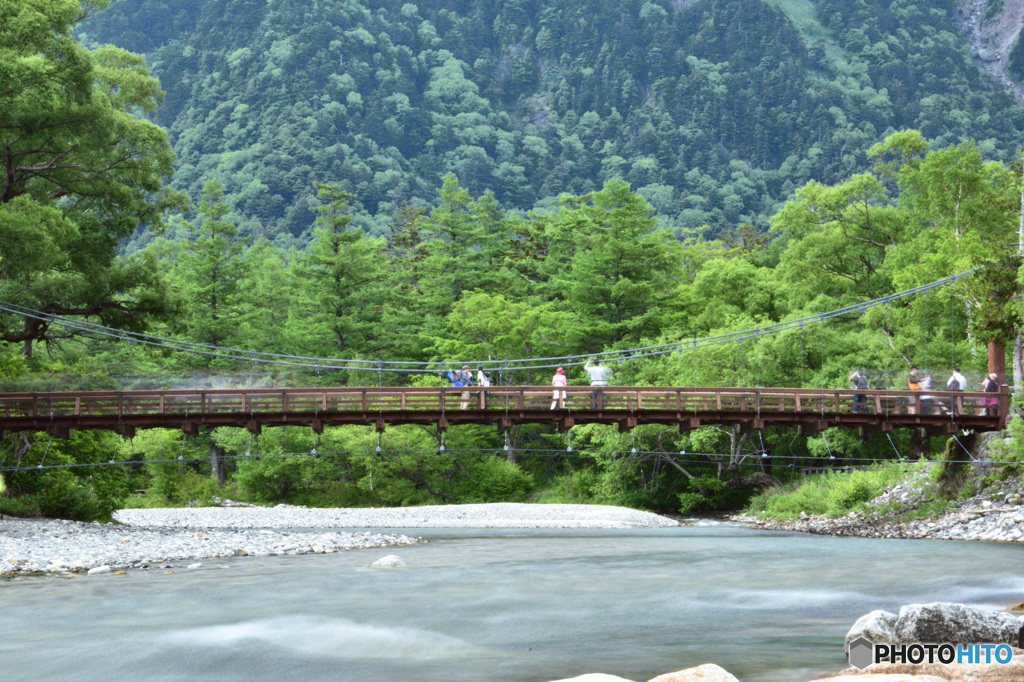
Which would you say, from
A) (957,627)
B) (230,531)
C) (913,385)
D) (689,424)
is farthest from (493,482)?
(957,627)

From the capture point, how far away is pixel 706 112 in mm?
177500

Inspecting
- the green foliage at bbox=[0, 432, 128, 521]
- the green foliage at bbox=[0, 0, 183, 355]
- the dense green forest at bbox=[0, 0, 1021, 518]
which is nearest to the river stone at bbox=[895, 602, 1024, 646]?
the dense green forest at bbox=[0, 0, 1021, 518]

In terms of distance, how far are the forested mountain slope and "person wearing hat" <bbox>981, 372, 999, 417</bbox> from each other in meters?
111

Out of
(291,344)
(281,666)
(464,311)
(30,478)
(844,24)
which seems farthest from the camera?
(844,24)

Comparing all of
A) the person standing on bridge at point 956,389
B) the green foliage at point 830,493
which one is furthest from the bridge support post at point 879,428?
the green foliage at point 830,493

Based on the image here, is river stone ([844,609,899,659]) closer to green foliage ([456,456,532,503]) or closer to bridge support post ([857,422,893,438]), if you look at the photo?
bridge support post ([857,422,893,438])

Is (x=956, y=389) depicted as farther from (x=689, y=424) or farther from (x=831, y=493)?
(x=689, y=424)

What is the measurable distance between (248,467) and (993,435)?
30.5m

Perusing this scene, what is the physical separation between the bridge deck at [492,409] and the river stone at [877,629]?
17261 millimetres

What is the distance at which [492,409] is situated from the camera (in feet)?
89.8

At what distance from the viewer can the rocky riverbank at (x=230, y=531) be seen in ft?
63.6

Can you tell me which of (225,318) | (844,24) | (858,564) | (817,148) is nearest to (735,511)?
(858,564)

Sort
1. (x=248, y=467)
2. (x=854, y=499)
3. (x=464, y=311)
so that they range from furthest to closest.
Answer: (x=464, y=311) → (x=248, y=467) → (x=854, y=499)

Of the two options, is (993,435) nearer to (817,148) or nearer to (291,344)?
(291,344)
